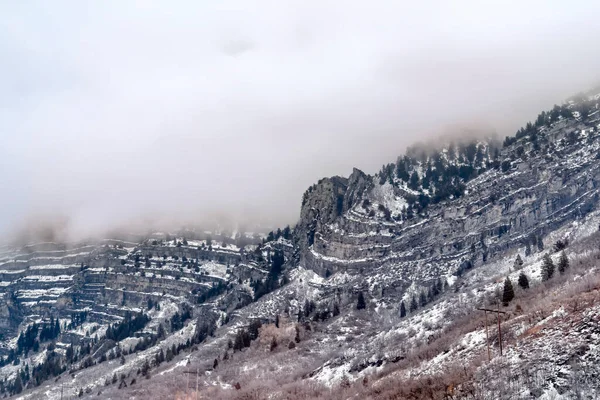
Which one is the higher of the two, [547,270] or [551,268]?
[551,268]

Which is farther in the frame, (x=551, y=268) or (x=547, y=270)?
(x=551, y=268)

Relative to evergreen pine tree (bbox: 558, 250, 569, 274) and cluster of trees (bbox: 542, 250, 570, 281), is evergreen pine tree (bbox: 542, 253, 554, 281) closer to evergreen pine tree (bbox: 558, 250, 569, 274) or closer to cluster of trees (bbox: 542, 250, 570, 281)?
cluster of trees (bbox: 542, 250, 570, 281)

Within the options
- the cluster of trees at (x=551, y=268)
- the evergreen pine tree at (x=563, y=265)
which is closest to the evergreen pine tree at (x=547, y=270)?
the cluster of trees at (x=551, y=268)

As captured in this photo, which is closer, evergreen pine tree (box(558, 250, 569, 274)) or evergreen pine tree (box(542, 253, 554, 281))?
evergreen pine tree (box(558, 250, 569, 274))

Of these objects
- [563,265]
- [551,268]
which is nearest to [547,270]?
[551,268]

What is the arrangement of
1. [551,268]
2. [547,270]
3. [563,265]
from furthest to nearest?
[551,268]
[547,270]
[563,265]

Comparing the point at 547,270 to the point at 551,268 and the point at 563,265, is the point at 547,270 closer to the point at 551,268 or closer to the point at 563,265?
the point at 551,268

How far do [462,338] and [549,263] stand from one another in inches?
2143

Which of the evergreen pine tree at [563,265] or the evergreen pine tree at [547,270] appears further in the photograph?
the evergreen pine tree at [547,270]

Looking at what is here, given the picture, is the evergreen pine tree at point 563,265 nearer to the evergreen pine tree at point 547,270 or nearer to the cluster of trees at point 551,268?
the cluster of trees at point 551,268

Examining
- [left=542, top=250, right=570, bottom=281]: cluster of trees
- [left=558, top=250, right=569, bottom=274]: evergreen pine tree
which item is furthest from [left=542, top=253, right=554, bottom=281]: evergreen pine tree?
[left=558, top=250, right=569, bottom=274]: evergreen pine tree

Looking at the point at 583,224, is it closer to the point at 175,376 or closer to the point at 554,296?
the point at 554,296

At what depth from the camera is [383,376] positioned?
342ft

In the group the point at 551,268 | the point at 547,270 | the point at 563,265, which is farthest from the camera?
the point at 551,268
